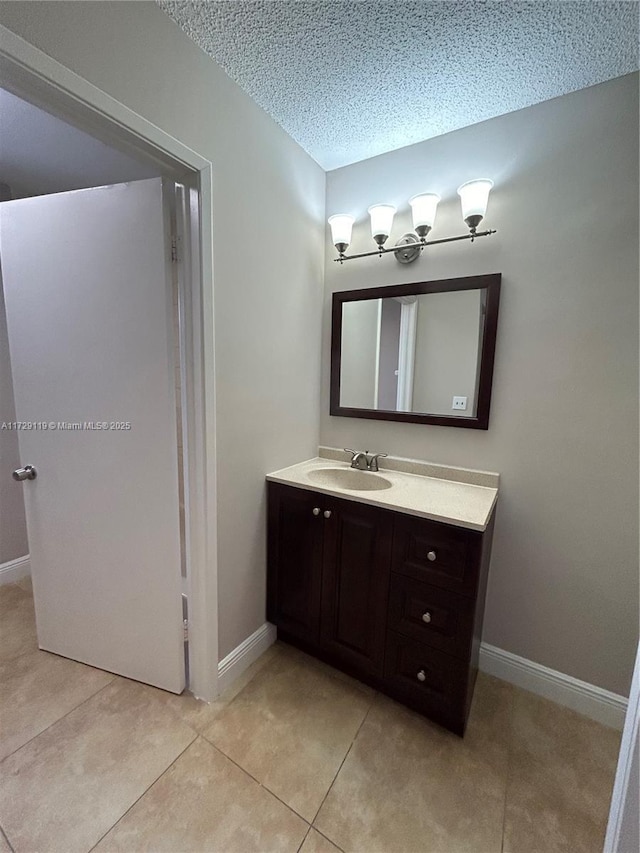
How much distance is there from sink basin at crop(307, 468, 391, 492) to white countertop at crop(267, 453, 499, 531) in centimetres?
3

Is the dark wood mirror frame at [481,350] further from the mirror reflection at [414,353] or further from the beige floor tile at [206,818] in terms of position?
the beige floor tile at [206,818]

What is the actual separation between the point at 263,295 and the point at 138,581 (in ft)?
4.42

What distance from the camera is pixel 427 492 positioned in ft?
4.88

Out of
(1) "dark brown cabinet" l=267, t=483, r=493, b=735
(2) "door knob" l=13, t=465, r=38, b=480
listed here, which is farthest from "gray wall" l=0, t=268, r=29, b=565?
(1) "dark brown cabinet" l=267, t=483, r=493, b=735

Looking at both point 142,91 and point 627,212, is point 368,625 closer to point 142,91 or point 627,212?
point 627,212

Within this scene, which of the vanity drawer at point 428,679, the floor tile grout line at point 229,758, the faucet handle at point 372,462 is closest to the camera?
the floor tile grout line at point 229,758

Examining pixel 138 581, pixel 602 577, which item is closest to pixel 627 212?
pixel 602 577

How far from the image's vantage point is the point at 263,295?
1.51 meters

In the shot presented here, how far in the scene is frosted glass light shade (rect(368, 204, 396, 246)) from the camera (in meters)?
1.56

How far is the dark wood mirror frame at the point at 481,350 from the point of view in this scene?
151 cm

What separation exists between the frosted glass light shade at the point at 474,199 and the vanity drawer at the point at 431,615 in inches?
57.9

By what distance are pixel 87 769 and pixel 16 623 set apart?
1.10 m

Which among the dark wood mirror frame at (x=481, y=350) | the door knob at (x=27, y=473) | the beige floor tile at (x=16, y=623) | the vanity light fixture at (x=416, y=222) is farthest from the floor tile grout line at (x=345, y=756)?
the vanity light fixture at (x=416, y=222)

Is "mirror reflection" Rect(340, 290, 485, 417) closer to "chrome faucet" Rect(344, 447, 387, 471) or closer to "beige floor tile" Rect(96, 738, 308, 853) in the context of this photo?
"chrome faucet" Rect(344, 447, 387, 471)
